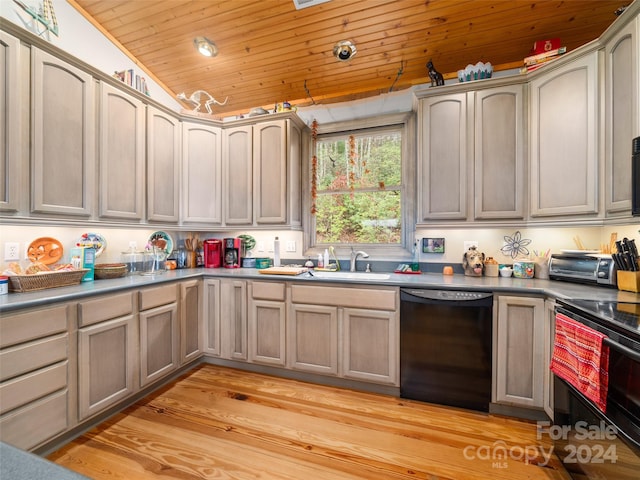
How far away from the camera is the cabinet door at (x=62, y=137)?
182 cm

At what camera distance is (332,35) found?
2480 millimetres

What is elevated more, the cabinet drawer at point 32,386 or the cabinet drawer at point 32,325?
the cabinet drawer at point 32,325

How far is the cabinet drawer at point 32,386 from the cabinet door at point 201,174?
1624mm

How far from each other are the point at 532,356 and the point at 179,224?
3174mm

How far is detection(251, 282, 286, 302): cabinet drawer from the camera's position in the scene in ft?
8.21

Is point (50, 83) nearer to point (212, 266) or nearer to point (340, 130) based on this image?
point (212, 266)

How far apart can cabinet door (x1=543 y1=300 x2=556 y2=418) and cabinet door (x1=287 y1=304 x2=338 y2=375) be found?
143 centimetres

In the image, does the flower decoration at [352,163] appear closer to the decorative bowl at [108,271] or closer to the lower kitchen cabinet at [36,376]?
the decorative bowl at [108,271]

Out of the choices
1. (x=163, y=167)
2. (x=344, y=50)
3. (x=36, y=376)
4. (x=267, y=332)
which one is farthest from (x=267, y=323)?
(x=344, y=50)

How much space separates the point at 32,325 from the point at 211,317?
52.4 inches

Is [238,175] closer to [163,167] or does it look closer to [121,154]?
[163,167]

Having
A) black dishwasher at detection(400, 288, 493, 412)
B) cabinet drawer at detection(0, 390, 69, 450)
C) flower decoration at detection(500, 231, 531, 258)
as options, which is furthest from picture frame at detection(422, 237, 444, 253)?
cabinet drawer at detection(0, 390, 69, 450)

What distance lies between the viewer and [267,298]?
8.34 feet

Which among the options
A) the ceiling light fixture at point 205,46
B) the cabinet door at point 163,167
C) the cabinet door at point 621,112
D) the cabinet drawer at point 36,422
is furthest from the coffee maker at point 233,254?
the cabinet door at point 621,112
